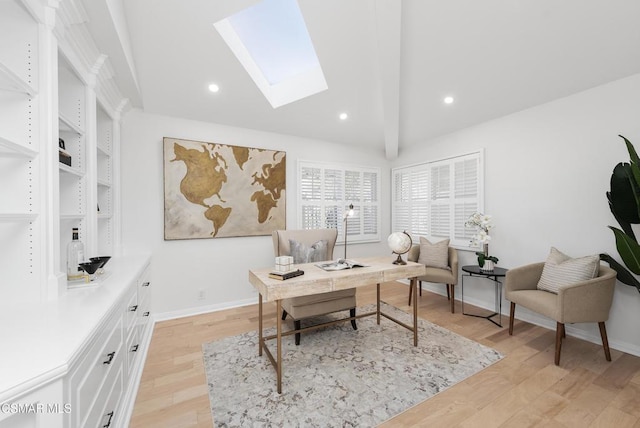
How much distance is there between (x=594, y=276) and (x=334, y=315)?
2.59 meters

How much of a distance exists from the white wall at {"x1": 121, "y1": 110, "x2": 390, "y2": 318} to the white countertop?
1.54 m

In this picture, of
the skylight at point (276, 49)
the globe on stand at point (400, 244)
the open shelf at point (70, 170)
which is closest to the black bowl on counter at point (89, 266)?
the open shelf at point (70, 170)

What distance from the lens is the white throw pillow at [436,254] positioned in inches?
142

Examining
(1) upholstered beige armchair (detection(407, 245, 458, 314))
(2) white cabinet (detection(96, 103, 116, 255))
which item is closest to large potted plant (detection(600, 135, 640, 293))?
(1) upholstered beige armchair (detection(407, 245, 458, 314))

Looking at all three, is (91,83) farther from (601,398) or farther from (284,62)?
(601,398)

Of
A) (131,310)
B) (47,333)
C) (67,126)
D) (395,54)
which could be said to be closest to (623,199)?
(395,54)

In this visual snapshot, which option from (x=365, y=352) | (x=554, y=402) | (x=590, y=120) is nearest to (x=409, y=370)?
(x=365, y=352)

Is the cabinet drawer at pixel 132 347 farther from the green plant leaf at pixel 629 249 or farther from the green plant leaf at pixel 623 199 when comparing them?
the green plant leaf at pixel 623 199

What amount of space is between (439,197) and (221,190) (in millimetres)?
3273

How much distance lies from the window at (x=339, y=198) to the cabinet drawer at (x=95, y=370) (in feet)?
9.02

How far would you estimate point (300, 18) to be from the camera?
253 centimetres

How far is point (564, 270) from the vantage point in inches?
98.4

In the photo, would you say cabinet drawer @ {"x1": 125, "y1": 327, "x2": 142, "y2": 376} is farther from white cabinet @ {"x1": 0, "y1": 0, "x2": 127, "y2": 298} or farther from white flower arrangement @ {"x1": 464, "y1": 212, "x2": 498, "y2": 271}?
white flower arrangement @ {"x1": 464, "y1": 212, "x2": 498, "y2": 271}

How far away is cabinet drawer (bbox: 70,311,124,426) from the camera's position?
1010 millimetres
